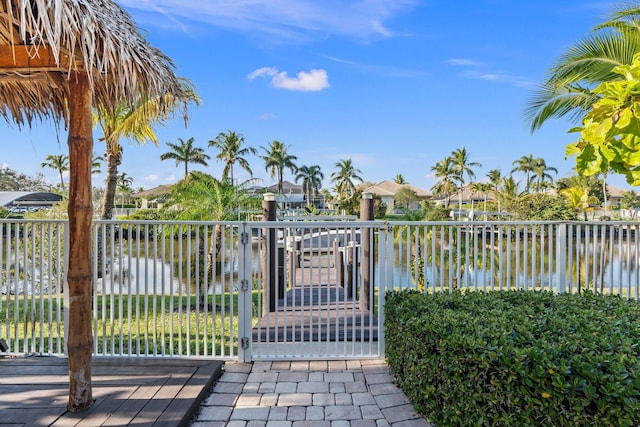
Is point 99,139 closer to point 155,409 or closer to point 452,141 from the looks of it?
point 155,409

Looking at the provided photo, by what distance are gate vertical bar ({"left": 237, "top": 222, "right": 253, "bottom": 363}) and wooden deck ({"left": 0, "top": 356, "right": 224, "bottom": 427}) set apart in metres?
0.29

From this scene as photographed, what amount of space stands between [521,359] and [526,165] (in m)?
61.1

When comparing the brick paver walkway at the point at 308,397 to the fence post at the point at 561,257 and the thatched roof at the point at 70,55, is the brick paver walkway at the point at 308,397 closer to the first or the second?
the fence post at the point at 561,257

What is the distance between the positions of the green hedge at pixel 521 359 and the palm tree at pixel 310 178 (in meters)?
45.4

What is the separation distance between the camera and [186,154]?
44.5 meters

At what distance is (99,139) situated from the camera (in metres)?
7.01

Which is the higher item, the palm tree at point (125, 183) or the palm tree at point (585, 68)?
Answer: the palm tree at point (125, 183)

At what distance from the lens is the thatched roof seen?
2.08 meters

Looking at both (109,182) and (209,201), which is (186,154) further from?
(209,201)

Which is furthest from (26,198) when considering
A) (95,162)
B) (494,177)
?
(494,177)

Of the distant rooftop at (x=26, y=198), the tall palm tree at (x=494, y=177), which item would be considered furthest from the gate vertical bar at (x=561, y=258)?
the tall palm tree at (x=494, y=177)

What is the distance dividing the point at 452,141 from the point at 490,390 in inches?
1821

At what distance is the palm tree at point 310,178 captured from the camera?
4909cm

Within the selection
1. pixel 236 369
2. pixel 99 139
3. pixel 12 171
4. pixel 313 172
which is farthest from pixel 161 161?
pixel 236 369
